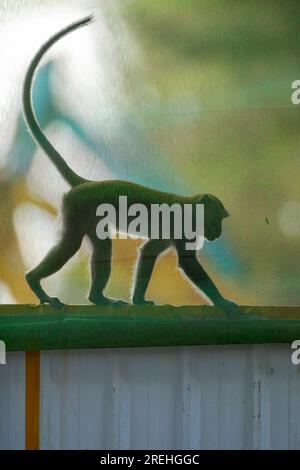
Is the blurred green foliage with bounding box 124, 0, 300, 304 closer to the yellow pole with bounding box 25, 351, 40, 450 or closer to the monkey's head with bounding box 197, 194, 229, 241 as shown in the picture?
the monkey's head with bounding box 197, 194, 229, 241

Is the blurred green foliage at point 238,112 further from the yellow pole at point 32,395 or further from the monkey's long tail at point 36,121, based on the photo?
the yellow pole at point 32,395

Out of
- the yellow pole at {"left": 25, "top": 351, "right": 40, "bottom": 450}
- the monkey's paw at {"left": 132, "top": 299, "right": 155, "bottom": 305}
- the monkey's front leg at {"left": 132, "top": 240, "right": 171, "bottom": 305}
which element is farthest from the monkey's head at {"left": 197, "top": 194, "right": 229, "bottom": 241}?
the yellow pole at {"left": 25, "top": 351, "right": 40, "bottom": 450}

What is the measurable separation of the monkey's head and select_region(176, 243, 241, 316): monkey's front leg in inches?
2.8

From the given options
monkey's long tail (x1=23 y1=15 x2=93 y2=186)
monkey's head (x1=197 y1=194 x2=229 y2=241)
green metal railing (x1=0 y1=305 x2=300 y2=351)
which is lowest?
green metal railing (x1=0 y1=305 x2=300 y2=351)

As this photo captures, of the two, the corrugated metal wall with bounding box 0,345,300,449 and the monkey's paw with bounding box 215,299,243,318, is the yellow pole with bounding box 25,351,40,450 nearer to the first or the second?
the corrugated metal wall with bounding box 0,345,300,449

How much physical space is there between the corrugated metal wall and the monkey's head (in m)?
0.30

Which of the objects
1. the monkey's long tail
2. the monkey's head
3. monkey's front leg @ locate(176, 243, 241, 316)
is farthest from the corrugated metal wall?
the monkey's long tail

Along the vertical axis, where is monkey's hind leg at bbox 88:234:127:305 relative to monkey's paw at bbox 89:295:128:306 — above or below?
above

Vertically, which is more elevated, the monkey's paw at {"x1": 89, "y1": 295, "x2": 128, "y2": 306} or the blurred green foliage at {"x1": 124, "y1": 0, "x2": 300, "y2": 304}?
the blurred green foliage at {"x1": 124, "y1": 0, "x2": 300, "y2": 304}

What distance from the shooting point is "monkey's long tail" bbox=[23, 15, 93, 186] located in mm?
1708

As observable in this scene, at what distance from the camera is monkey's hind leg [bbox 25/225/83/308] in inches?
67.4

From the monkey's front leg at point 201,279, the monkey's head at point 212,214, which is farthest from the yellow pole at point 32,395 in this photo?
the monkey's head at point 212,214

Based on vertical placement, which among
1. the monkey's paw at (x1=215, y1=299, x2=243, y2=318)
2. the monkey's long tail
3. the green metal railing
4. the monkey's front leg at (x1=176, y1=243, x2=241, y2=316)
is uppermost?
the monkey's long tail

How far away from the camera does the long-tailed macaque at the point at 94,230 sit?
1.71 m
